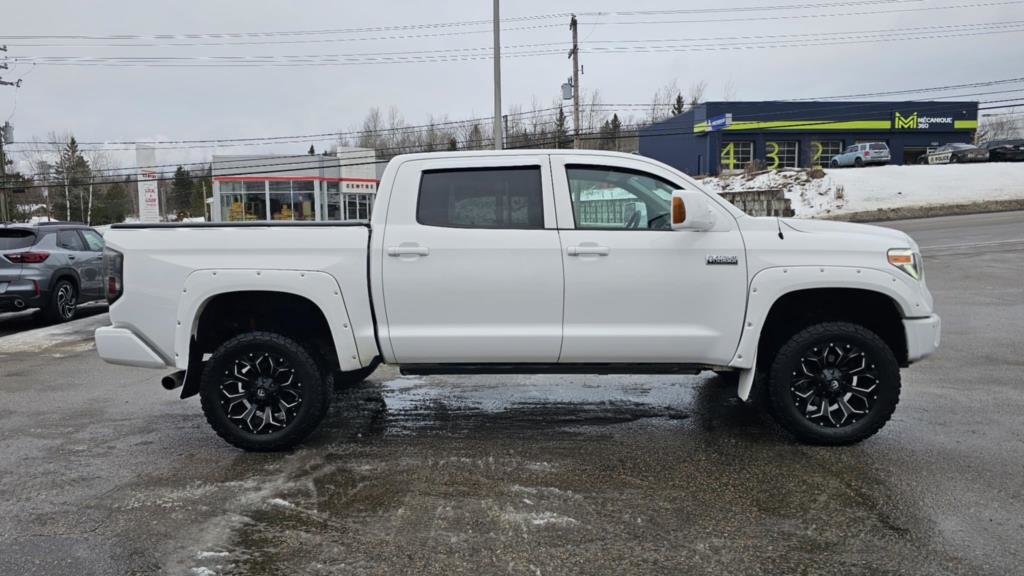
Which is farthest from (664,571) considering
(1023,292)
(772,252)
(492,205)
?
(1023,292)

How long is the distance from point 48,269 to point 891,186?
109ft

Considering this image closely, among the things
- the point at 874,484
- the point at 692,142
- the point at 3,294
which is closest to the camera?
the point at 874,484

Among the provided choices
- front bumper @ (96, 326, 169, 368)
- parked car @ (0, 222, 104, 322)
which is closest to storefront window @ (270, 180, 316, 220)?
parked car @ (0, 222, 104, 322)

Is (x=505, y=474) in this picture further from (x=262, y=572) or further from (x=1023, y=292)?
(x=1023, y=292)

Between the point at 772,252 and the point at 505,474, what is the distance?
2233mm

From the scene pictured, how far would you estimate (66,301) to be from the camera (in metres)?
11.5

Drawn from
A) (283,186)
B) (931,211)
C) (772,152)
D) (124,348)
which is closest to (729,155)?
(772,152)

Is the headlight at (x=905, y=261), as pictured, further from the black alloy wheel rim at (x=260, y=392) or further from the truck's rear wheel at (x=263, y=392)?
the black alloy wheel rim at (x=260, y=392)

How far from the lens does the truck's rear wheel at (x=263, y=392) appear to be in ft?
15.5

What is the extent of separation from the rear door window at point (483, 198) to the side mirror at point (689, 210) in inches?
34.8

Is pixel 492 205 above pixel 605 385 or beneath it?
above

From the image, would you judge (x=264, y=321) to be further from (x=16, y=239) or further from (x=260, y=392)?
(x=16, y=239)

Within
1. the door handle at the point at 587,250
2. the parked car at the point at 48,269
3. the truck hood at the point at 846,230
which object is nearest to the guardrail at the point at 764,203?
the parked car at the point at 48,269

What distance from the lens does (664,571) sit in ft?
10.4
